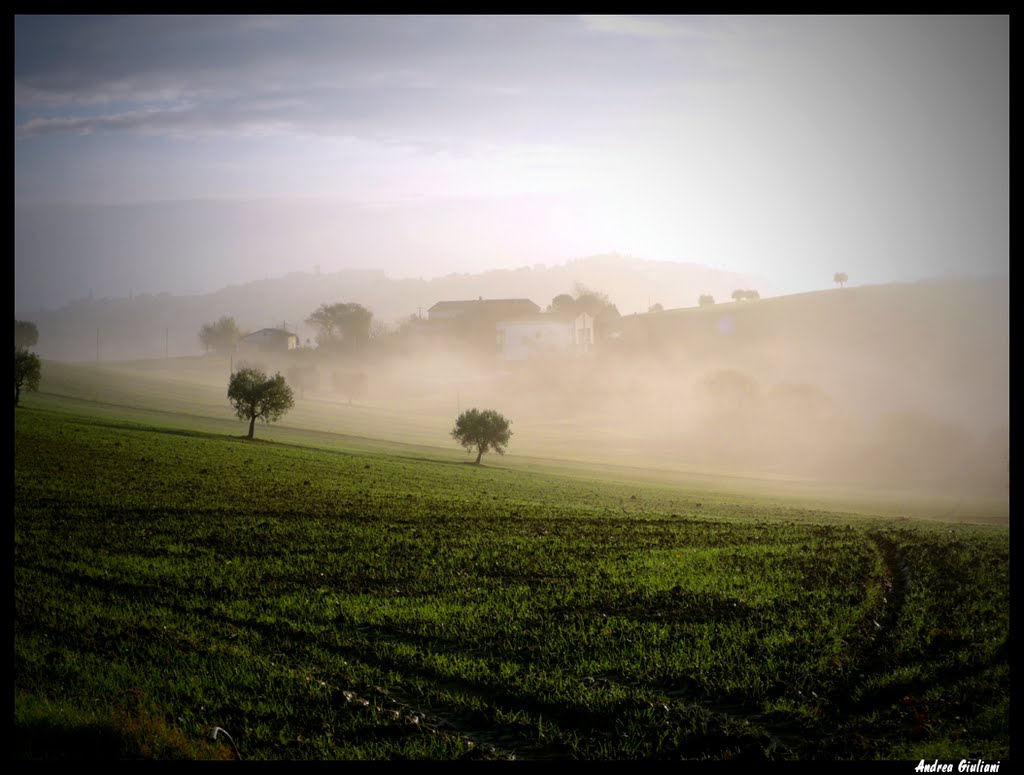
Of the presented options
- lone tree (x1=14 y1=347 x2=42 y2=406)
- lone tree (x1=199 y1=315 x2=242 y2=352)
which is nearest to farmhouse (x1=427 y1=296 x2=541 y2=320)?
lone tree (x1=199 y1=315 x2=242 y2=352)

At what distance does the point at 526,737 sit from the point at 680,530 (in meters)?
14.7

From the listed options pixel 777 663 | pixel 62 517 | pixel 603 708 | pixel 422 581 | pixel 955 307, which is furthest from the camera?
pixel 955 307

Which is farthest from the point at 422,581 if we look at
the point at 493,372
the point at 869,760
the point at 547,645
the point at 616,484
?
the point at 493,372

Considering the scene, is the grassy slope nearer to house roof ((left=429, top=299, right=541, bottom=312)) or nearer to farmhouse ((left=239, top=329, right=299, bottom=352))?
house roof ((left=429, top=299, right=541, bottom=312))

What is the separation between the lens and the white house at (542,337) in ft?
283

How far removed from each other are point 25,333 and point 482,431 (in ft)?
98.8

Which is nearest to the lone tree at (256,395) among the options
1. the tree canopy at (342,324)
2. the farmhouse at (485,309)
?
the farmhouse at (485,309)

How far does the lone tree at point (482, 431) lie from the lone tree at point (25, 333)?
28080 millimetres

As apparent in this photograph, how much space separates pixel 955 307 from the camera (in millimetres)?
87812

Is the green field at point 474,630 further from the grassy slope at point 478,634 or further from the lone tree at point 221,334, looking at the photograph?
the lone tree at point 221,334

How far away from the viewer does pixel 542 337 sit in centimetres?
8681

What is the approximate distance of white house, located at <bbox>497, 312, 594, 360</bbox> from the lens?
86.3m

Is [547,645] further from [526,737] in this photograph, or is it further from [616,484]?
[616,484]

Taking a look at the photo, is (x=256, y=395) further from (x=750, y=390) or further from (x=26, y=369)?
(x=750, y=390)
